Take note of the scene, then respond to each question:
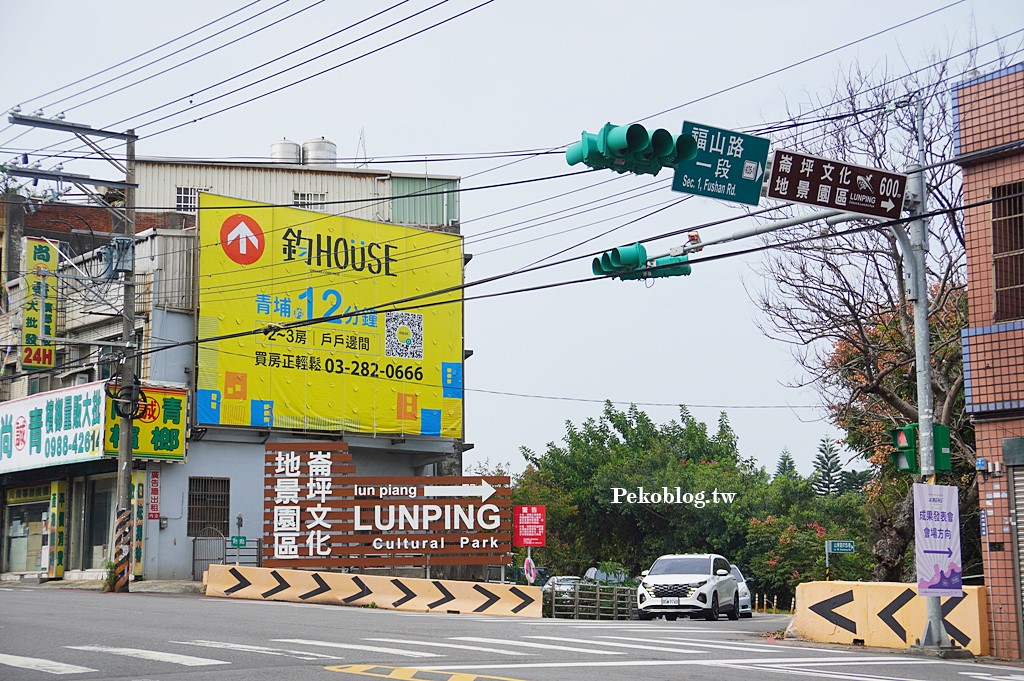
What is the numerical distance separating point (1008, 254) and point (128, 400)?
22.8m

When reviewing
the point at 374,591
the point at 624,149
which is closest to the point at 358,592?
the point at 374,591

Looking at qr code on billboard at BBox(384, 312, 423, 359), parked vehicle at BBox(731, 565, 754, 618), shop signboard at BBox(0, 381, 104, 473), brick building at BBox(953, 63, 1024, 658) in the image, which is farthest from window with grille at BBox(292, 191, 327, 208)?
brick building at BBox(953, 63, 1024, 658)

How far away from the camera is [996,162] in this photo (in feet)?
60.2

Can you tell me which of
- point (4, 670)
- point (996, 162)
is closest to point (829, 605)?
point (996, 162)

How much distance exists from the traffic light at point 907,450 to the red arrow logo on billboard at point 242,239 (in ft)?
85.9

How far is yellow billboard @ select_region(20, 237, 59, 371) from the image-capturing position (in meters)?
37.2

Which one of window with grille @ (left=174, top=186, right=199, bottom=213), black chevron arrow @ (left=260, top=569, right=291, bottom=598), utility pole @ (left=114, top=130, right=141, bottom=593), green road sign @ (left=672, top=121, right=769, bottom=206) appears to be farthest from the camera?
window with grille @ (left=174, top=186, right=199, bottom=213)

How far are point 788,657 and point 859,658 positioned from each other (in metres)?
1.03

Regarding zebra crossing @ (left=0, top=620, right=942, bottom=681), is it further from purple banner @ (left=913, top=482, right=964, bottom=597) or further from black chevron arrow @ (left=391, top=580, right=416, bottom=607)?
black chevron arrow @ (left=391, top=580, right=416, bottom=607)

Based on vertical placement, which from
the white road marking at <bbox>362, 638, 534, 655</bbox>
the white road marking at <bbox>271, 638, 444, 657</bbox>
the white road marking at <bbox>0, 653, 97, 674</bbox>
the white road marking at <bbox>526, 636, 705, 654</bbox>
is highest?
the white road marking at <bbox>0, 653, 97, 674</bbox>

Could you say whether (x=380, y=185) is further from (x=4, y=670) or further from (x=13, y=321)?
(x=4, y=670)

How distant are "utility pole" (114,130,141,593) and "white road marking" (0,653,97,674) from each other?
19.3 meters

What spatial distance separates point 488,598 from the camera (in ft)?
89.3

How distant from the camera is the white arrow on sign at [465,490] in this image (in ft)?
110
